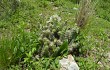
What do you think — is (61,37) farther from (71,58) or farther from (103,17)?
(103,17)

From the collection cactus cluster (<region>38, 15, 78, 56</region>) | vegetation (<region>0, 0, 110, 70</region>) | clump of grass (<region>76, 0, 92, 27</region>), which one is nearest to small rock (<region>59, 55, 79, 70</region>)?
vegetation (<region>0, 0, 110, 70</region>)

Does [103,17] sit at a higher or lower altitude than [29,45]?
lower

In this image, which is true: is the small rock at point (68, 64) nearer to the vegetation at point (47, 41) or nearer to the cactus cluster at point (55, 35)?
the vegetation at point (47, 41)

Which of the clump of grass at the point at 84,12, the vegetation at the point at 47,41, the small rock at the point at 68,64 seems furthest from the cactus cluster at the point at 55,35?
the clump of grass at the point at 84,12

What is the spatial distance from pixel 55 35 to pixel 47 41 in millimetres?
296

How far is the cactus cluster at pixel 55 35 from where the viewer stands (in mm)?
4340

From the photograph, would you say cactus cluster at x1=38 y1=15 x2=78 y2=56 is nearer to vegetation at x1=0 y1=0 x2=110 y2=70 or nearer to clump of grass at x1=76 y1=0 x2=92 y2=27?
vegetation at x1=0 y1=0 x2=110 y2=70

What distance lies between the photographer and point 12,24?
5.68 metres

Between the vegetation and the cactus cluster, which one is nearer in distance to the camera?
the vegetation

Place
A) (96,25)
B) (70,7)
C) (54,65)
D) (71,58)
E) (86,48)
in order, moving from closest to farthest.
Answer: (54,65) < (71,58) < (86,48) < (96,25) < (70,7)

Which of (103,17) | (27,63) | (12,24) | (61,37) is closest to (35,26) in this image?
(12,24)

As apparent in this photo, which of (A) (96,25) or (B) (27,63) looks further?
(A) (96,25)

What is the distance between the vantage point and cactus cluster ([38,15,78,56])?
434 centimetres

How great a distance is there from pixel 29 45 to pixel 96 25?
9.11ft
